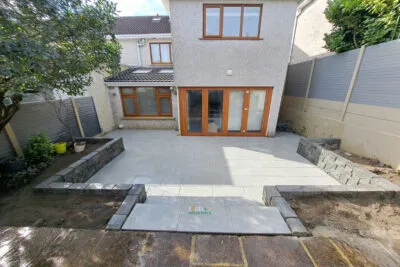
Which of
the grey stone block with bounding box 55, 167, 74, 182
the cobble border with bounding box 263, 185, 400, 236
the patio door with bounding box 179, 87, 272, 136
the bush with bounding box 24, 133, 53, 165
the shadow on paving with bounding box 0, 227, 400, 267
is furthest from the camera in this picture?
the patio door with bounding box 179, 87, 272, 136

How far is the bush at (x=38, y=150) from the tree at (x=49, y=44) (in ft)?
2.78

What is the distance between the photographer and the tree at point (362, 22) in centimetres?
336

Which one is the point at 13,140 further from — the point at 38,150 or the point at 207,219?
the point at 207,219

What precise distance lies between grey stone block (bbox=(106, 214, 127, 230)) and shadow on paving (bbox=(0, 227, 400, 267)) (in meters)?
0.08

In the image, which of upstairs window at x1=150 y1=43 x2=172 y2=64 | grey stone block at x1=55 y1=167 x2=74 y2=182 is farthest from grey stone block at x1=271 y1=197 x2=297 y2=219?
upstairs window at x1=150 y1=43 x2=172 y2=64

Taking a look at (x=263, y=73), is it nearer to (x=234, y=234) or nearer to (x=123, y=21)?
(x=234, y=234)

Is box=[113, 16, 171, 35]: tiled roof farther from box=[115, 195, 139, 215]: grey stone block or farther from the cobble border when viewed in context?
the cobble border

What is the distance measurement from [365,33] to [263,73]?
105 inches

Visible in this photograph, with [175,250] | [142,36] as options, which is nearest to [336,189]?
[175,250]

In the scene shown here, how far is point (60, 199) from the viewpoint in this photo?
256cm

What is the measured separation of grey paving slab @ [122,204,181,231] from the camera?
203 cm

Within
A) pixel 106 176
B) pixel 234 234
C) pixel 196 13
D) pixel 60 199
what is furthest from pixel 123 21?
pixel 234 234

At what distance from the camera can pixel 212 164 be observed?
13.8 feet

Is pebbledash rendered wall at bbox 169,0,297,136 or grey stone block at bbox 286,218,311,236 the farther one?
pebbledash rendered wall at bbox 169,0,297,136
